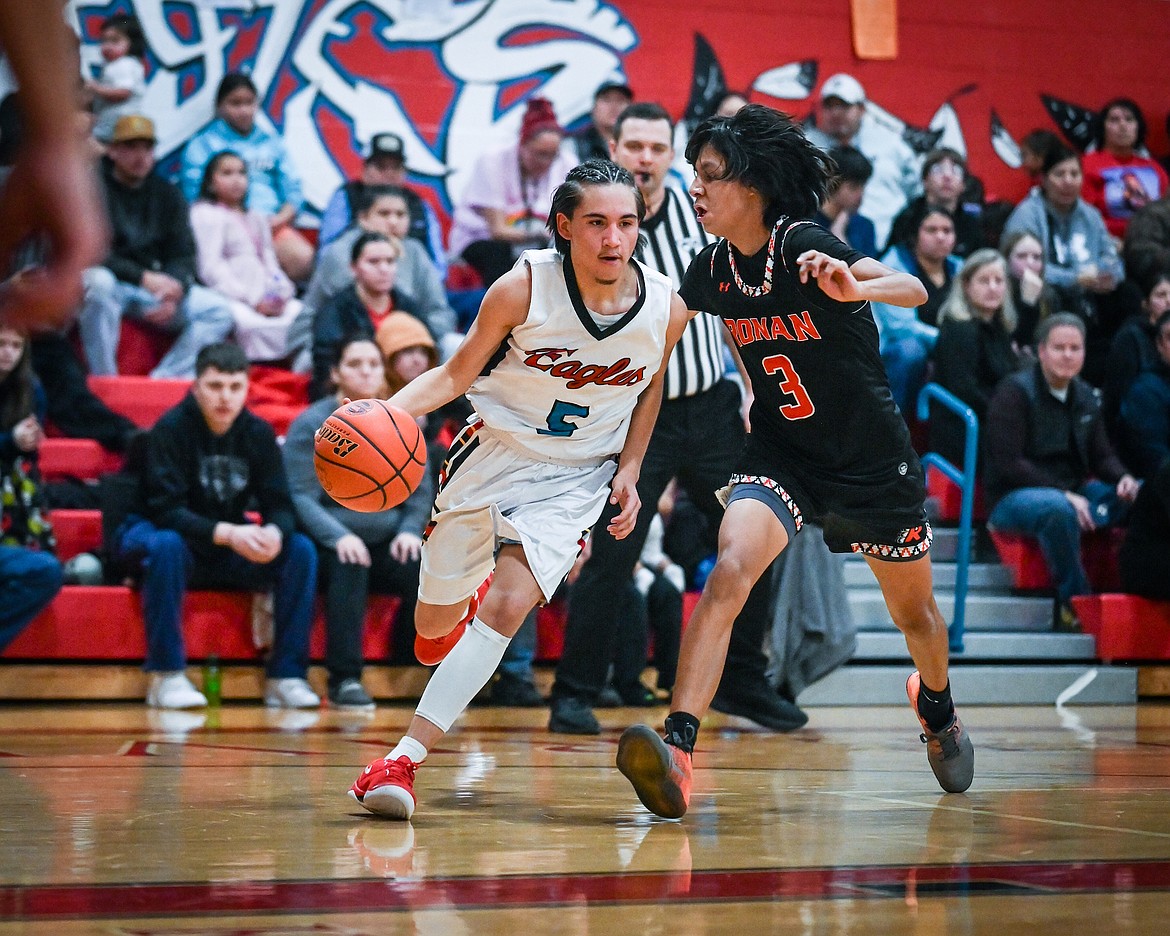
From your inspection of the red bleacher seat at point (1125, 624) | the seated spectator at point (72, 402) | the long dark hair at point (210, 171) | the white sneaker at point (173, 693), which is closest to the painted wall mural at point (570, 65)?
the long dark hair at point (210, 171)

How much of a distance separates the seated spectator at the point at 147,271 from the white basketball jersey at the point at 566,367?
13.9 ft

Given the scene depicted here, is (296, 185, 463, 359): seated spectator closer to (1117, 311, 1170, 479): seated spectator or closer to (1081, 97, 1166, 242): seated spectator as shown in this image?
(1117, 311, 1170, 479): seated spectator

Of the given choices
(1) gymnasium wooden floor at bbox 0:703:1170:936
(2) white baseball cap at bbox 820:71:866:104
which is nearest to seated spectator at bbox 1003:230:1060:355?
(2) white baseball cap at bbox 820:71:866:104

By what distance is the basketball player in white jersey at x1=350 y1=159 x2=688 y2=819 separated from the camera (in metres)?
3.95

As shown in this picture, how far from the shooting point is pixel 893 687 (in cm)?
733

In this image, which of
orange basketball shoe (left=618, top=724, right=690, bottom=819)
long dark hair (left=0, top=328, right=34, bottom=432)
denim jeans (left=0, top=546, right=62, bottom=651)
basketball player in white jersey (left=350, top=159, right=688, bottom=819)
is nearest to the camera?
orange basketball shoe (left=618, top=724, right=690, bottom=819)

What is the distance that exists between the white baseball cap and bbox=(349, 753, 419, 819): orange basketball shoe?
7.80 meters

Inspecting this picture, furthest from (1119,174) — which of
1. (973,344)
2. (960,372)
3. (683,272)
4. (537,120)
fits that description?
(683,272)

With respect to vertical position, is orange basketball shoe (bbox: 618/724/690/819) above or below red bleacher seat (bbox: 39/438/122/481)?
below

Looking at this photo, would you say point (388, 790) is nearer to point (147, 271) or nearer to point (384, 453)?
point (384, 453)

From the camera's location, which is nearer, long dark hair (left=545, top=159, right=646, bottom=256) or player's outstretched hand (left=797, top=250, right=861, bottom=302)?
player's outstretched hand (left=797, top=250, right=861, bottom=302)

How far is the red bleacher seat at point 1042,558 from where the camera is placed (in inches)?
329

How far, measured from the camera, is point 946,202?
32.7 ft

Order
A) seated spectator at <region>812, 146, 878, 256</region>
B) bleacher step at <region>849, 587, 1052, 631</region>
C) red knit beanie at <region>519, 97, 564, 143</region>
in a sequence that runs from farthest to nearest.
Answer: seated spectator at <region>812, 146, 878, 256</region> < red knit beanie at <region>519, 97, 564, 143</region> < bleacher step at <region>849, 587, 1052, 631</region>
